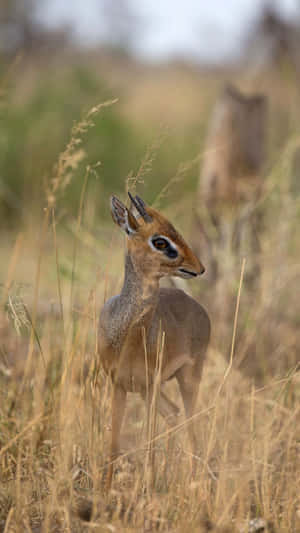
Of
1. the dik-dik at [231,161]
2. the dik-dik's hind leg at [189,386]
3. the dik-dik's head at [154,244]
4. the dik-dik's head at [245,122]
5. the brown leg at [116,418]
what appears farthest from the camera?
the dik-dik's head at [245,122]

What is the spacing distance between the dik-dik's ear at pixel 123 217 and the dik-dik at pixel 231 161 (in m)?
3.53

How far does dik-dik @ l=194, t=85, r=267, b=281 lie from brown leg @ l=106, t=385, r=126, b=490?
11.2 ft

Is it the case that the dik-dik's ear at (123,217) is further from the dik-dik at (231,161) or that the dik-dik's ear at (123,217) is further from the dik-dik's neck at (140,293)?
the dik-dik at (231,161)

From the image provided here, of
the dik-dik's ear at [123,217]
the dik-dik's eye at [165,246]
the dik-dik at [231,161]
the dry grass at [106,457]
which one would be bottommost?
the dry grass at [106,457]

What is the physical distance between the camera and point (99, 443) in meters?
2.90

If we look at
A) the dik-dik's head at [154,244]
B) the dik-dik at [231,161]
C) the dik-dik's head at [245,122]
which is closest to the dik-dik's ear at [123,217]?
the dik-dik's head at [154,244]

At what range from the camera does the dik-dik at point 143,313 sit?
2.53 metres

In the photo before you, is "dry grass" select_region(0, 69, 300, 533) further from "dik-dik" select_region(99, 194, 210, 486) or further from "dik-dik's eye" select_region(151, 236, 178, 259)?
"dik-dik's eye" select_region(151, 236, 178, 259)

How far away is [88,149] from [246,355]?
17.7 ft

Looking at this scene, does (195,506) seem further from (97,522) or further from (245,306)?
(245,306)

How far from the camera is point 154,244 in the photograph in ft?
8.33

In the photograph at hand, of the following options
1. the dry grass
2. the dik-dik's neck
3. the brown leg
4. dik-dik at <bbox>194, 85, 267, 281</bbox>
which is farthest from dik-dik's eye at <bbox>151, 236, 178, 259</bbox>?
dik-dik at <bbox>194, 85, 267, 281</bbox>

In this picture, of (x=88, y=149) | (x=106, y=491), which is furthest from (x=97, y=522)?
(x=88, y=149)

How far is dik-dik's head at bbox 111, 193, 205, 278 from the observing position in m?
2.51
